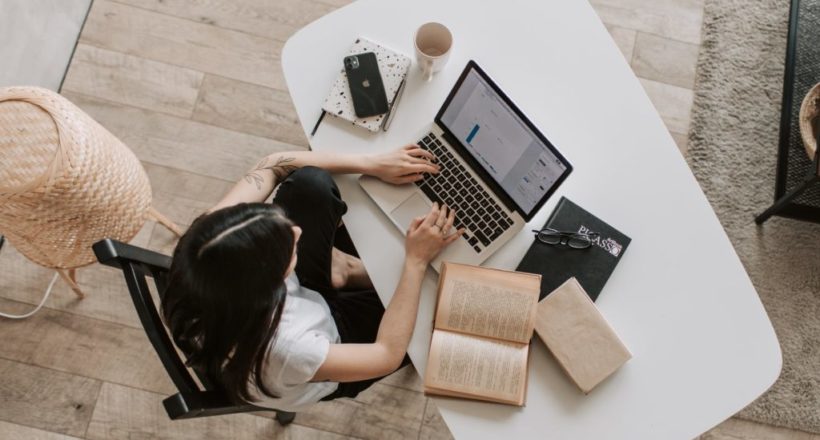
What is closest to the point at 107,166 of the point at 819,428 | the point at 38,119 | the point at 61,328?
the point at 38,119

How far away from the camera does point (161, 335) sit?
96 centimetres

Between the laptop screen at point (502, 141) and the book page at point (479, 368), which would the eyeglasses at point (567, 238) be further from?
the book page at point (479, 368)

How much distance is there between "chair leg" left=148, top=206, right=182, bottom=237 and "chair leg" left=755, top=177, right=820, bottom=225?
5.65 feet

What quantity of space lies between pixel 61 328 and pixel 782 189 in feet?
7.17

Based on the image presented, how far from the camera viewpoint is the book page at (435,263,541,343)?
1132 millimetres

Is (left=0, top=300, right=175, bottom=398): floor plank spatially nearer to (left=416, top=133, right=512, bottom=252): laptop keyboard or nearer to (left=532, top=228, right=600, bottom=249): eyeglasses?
(left=416, top=133, right=512, bottom=252): laptop keyboard

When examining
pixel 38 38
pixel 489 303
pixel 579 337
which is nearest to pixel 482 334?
pixel 489 303

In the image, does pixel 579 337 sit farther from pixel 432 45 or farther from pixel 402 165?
pixel 432 45

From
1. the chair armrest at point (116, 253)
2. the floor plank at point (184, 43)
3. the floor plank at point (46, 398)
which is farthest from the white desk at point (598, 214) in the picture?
the floor plank at point (46, 398)

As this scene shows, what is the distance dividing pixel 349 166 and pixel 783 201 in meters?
1.33

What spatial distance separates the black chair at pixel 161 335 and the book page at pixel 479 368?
348 millimetres

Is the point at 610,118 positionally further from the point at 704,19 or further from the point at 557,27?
the point at 704,19

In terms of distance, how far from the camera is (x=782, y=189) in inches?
76.6

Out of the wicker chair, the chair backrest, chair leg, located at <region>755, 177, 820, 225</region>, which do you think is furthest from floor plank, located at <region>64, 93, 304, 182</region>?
chair leg, located at <region>755, 177, 820, 225</region>
